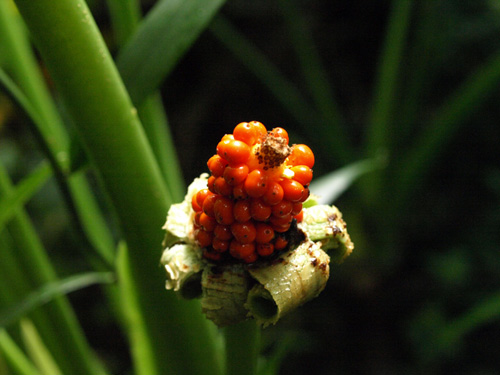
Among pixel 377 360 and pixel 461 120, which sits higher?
pixel 461 120

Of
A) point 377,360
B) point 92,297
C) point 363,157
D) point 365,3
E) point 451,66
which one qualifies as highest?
point 365,3

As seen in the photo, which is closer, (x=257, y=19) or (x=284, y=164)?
(x=284, y=164)

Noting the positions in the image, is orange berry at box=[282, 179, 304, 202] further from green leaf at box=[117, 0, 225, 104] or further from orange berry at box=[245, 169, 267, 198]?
green leaf at box=[117, 0, 225, 104]

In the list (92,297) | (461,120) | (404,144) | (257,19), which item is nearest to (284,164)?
(461,120)

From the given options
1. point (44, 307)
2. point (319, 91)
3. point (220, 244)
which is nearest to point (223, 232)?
point (220, 244)

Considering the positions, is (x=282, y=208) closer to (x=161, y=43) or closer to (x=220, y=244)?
(x=220, y=244)

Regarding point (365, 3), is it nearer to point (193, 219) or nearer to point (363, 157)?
point (363, 157)

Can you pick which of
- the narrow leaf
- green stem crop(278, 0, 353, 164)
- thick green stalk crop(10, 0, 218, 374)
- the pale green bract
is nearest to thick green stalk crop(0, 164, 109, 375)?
the narrow leaf
